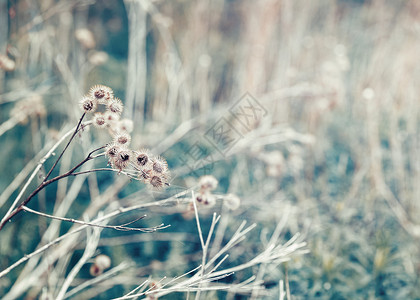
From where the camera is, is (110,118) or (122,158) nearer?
(122,158)

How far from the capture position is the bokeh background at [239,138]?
1.83 meters

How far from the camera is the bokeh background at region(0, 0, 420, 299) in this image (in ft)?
5.99

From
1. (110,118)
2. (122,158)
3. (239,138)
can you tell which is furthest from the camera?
(239,138)

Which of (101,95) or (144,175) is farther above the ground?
(101,95)

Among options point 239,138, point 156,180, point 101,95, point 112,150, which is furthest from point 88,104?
point 239,138

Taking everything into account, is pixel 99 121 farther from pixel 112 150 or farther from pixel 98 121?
pixel 112 150

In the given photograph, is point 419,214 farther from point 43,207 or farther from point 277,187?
point 43,207

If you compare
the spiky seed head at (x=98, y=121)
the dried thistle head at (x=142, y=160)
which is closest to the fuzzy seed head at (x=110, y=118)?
the spiky seed head at (x=98, y=121)

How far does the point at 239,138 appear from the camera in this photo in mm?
2352

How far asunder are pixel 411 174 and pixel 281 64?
130cm

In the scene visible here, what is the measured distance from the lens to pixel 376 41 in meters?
3.55

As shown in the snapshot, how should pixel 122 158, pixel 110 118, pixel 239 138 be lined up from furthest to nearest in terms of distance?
pixel 239 138
pixel 110 118
pixel 122 158

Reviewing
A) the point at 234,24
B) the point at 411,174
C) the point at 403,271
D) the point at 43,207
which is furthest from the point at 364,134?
the point at 43,207

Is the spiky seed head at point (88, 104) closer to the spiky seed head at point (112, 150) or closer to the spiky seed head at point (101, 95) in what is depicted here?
the spiky seed head at point (101, 95)
